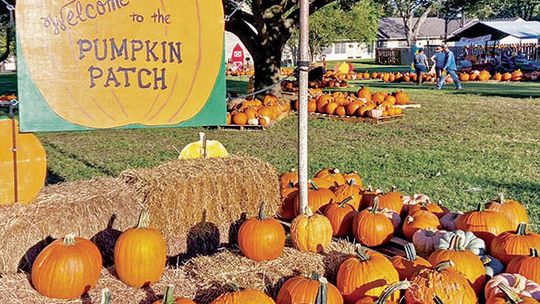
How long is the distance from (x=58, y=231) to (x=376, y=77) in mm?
29881

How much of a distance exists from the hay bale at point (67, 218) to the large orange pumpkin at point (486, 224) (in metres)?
2.37

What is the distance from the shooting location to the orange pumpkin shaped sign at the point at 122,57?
352 cm

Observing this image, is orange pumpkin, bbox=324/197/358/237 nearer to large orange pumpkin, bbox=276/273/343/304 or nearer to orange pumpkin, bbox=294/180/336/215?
orange pumpkin, bbox=294/180/336/215

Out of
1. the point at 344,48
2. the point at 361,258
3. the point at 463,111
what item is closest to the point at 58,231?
the point at 361,258

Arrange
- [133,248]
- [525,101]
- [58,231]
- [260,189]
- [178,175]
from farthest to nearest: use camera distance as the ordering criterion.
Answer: [525,101] < [260,189] < [178,175] < [58,231] < [133,248]

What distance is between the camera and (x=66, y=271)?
3.17m

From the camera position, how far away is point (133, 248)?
343 centimetres

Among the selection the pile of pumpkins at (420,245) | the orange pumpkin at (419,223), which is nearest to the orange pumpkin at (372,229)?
the pile of pumpkins at (420,245)

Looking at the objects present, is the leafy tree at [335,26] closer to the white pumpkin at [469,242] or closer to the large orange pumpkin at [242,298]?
the white pumpkin at [469,242]

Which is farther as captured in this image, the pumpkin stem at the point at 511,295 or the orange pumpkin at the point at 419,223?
the orange pumpkin at the point at 419,223

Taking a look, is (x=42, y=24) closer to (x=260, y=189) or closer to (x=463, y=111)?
(x=260, y=189)

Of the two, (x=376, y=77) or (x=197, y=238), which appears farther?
(x=376, y=77)

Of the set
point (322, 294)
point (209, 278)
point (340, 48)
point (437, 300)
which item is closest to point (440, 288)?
point (437, 300)

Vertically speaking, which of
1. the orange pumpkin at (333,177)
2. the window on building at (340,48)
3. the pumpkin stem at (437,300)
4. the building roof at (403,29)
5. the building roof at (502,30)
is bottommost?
the pumpkin stem at (437,300)
